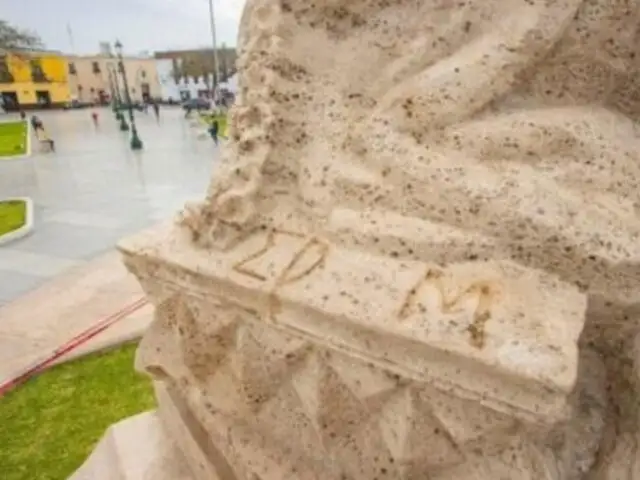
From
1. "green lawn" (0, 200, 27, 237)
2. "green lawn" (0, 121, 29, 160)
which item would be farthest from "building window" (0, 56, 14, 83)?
"green lawn" (0, 200, 27, 237)

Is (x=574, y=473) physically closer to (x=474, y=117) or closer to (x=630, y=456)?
(x=630, y=456)

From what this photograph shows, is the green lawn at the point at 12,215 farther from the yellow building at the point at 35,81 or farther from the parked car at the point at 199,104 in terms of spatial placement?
the yellow building at the point at 35,81

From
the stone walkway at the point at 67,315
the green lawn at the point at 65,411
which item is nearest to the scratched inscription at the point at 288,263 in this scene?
the green lawn at the point at 65,411

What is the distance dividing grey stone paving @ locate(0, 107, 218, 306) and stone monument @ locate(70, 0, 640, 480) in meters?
4.22

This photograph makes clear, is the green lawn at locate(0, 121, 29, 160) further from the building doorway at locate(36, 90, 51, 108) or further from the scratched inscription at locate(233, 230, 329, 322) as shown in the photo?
the scratched inscription at locate(233, 230, 329, 322)

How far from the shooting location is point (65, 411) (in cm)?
362

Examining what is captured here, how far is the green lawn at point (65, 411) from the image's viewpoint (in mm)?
3180

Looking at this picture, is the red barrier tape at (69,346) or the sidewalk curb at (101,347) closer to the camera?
the red barrier tape at (69,346)

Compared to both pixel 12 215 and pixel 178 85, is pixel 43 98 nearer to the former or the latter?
pixel 178 85

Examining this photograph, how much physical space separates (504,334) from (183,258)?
3.17 ft

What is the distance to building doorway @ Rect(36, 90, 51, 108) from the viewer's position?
115ft

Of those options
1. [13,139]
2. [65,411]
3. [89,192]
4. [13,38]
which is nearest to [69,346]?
[65,411]

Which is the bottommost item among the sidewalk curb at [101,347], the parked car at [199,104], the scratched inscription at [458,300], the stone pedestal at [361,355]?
the parked car at [199,104]

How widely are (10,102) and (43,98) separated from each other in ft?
6.78
